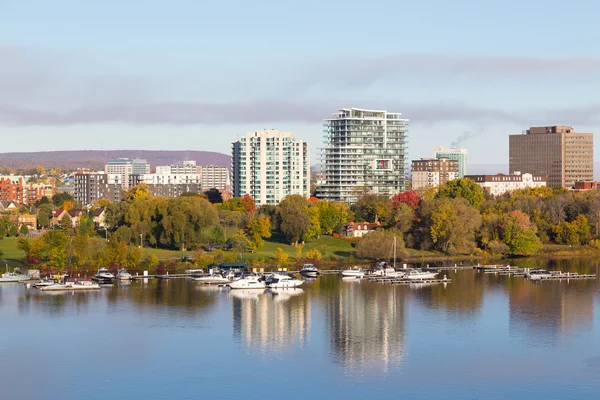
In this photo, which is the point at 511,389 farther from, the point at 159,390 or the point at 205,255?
the point at 205,255

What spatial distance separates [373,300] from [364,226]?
33631mm

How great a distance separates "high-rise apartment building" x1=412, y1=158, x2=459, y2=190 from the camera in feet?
511

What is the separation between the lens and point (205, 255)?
6438cm

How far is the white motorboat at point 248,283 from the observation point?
179 ft

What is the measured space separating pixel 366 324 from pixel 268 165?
8035 cm

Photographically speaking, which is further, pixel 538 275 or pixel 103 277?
pixel 538 275

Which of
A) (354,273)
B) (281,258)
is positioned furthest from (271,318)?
(281,258)

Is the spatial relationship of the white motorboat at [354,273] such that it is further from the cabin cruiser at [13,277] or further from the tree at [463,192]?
the tree at [463,192]

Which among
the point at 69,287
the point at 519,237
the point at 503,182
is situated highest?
the point at 503,182

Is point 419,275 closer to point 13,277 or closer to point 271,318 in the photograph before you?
point 271,318

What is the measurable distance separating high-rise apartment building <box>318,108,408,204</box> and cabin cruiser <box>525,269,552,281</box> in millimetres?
61821

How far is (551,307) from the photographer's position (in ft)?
158

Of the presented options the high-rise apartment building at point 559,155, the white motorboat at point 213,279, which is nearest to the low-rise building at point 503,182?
the high-rise apartment building at point 559,155

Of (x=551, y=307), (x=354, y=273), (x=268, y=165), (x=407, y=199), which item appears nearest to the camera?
(x=551, y=307)
